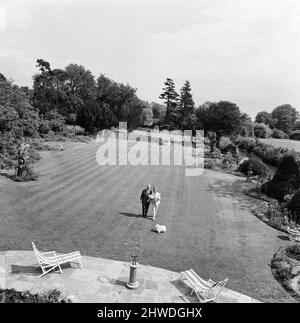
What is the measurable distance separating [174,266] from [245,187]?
1646 cm

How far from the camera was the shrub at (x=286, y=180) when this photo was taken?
79.6 feet

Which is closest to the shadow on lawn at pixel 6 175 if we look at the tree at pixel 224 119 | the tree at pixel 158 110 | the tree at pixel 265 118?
the tree at pixel 224 119

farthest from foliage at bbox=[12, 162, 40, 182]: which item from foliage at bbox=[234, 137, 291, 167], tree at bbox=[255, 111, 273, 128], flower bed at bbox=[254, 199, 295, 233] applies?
tree at bbox=[255, 111, 273, 128]

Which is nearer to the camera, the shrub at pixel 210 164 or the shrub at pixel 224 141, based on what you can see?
the shrub at pixel 210 164

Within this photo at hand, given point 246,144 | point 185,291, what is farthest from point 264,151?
point 185,291

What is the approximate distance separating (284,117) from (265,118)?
585 centimetres

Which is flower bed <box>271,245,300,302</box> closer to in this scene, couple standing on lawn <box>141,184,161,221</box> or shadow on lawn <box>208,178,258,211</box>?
couple standing on lawn <box>141,184,161,221</box>

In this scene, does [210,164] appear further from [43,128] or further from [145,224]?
[43,128]

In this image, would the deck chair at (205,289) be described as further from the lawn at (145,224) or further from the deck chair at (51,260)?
the deck chair at (51,260)

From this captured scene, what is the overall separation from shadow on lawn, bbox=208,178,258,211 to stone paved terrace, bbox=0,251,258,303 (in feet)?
37.6

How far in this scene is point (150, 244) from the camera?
15.0 meters

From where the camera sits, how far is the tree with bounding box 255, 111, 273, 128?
98.0 m

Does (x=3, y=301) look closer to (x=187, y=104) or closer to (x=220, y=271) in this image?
(x=220, y=271)

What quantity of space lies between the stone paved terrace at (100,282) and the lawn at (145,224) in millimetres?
862
